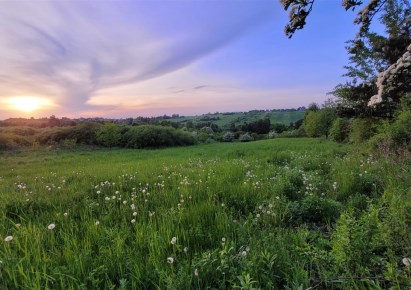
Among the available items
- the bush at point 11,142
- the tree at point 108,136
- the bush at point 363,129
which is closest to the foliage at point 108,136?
the tree at point 108,136

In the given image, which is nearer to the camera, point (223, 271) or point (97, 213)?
point (223, 271)

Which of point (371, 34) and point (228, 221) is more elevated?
point (371, 34)

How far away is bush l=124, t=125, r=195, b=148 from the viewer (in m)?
46.5

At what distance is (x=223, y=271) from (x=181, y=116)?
15918 centimetres

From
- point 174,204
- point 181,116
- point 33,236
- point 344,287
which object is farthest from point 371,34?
point 181,116

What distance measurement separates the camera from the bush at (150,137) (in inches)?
1832

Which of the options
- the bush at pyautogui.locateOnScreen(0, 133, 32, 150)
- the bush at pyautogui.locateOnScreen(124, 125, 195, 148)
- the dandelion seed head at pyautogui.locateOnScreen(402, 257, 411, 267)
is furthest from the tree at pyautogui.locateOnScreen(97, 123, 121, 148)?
the dandelion seed head at pyautogui.locateOnScreen(402, 257, 411, 267)

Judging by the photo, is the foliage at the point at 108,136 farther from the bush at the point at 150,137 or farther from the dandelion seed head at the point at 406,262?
the dandelion seed head at the point at 406,262

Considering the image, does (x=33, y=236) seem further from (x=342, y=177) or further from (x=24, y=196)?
(x=342, y=177)

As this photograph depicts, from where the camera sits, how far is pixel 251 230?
13.7 ft

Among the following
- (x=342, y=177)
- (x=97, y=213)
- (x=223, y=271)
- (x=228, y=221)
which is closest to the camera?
(x=223, y=271)

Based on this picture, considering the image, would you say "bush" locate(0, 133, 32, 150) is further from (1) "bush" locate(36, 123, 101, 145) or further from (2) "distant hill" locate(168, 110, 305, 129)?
(2) "distant hill" locate(168, 110, 305, 129)

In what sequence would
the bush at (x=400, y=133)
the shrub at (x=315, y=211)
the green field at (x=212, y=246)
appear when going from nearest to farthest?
the green field at (x=212, y=246) → the shrub at (x=315, y=211) → the bush at (x=400, y=133)

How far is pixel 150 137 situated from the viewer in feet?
156
